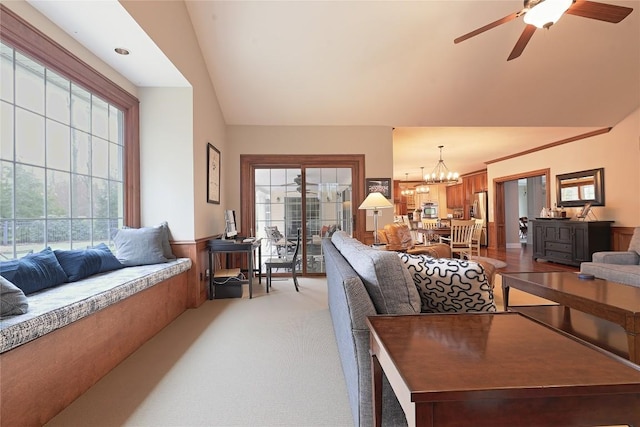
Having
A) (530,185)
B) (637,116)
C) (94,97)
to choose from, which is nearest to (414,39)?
(94,97)

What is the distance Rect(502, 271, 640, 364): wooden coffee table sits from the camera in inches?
73.8

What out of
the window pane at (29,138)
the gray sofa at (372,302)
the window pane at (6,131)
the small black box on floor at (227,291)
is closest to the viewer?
the gray sofa at (372,302)

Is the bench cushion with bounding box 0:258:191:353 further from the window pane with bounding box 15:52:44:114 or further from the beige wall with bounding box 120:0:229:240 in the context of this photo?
the window pane with bounding box 15:52:44:114

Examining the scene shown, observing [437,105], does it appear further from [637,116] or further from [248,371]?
[248,371]

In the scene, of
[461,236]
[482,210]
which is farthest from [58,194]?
[482,210]

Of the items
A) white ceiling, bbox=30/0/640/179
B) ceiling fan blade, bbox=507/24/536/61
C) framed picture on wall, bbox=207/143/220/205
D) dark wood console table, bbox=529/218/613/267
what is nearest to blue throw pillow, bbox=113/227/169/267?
framed picture on wall, bbox=207/143/220/205

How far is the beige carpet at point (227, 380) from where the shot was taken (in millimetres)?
1622

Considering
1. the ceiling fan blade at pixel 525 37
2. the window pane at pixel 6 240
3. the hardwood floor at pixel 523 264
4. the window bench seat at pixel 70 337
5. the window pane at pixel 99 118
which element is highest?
the ceiling fan blade at pixel 525 37

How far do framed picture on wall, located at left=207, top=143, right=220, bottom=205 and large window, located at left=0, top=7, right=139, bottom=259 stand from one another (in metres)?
0.88

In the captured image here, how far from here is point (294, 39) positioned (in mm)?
3660

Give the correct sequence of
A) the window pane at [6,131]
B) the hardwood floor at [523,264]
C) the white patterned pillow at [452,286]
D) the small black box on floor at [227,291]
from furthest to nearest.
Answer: the hardwood floor at [523,264]
the small black box on floor at [227,291]
the window pane at [6,131]
the white patterned pillow at [452,286]

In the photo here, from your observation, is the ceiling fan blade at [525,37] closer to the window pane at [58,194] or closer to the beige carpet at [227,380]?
the beige carpet at [227,380]

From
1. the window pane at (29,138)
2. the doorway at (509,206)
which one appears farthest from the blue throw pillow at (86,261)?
the doorway at (509,206)

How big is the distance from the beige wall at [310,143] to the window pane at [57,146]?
2.50 meters
